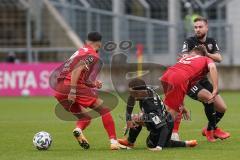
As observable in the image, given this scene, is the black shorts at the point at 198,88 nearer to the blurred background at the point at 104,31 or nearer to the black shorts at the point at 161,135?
the black shorts at the point at 161,135

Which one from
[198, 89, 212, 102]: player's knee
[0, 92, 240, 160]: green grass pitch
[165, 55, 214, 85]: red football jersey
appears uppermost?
[165, 55, 214, 85]: red football jersey

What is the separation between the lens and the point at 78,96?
1273cm

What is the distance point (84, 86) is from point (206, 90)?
7.73 feet

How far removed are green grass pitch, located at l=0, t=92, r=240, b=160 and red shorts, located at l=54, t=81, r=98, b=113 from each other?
27.4 inches

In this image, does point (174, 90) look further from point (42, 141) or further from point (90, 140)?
point (42, 141)

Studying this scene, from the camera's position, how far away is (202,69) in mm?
13234

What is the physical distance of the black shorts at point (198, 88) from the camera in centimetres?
1372

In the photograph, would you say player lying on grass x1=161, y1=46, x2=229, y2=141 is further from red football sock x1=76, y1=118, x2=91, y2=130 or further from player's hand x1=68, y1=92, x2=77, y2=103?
player's hand x1=68, y1=92, x2=77, y2=103

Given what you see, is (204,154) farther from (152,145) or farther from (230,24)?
(230,24)

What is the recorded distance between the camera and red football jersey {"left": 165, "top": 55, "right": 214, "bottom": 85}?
1318cm

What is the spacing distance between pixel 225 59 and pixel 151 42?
3682 mm

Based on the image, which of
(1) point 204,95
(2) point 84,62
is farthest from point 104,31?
(2) point 84,62

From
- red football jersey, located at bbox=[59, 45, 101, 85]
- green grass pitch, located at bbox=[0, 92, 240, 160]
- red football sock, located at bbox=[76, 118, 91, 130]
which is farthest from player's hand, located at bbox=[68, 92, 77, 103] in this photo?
green grass pitch, located at bbox=[0, 92, 240, 160]

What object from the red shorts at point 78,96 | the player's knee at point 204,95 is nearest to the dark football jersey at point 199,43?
the player's knee at point 204,95
